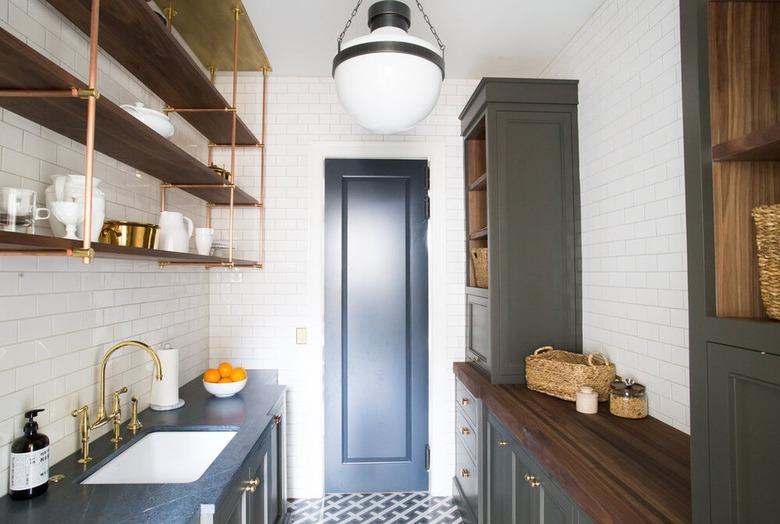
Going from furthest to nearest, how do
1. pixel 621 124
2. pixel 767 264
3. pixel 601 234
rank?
pixel 601 234, pixel 621 124, pixel 767 264

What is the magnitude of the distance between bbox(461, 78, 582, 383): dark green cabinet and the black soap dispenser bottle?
6.02 ft

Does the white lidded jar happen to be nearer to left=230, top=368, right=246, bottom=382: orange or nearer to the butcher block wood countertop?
the butcher block wood countertop

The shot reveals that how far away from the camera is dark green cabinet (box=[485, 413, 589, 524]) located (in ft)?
4.58

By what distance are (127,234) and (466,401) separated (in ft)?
6.34

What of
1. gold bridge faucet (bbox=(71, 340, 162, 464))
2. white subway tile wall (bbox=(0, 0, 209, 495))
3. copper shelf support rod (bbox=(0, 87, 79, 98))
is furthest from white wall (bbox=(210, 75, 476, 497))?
copper shelf support rod (bbox=(0, 87, 79, 98))

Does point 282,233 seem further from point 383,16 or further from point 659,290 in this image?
point 659,290

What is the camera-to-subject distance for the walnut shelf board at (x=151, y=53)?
1.37 metres

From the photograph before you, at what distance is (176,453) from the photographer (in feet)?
5.99

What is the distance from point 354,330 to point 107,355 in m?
1.56

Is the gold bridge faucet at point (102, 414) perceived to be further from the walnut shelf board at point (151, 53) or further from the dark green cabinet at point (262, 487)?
the walnut shelf board at point (151, 53)

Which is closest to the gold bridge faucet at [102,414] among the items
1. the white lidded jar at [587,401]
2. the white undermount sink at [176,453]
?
the white undermount sink at [176,453]

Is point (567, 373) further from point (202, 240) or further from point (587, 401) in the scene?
point (202, 240)

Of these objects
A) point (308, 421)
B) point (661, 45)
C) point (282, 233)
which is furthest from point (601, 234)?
point (308, 421)

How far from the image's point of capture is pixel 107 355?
1608mm
